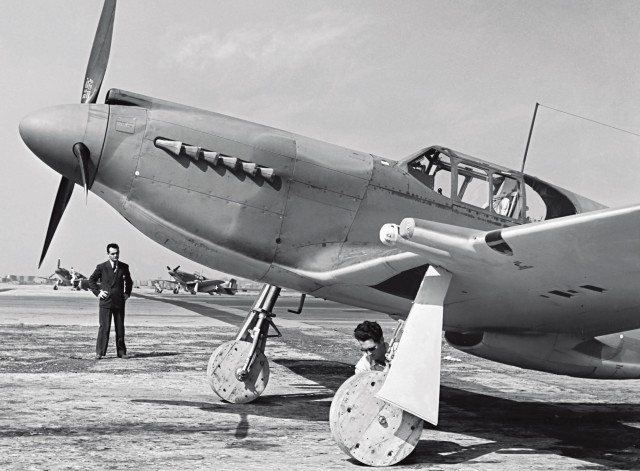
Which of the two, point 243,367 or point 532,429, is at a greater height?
point 243,367

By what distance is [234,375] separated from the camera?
24.8 feet

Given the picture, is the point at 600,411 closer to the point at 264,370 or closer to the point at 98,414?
the point at 264,370

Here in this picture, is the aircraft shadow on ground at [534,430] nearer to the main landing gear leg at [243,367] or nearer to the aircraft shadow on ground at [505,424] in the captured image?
the aircraft shadow on ground at [505,424]

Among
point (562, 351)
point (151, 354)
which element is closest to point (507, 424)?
point (562, 351)

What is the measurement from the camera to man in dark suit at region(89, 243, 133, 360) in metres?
11.6

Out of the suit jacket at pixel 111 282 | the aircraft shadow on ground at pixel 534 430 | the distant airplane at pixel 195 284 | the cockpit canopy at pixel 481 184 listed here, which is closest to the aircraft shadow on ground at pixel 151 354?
the suit jacket at pixel 111 282

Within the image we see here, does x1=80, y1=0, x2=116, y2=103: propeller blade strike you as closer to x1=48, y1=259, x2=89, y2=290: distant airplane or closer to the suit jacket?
the suit jacket

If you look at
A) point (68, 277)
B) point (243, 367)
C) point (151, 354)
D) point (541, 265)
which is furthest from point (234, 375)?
point (68, 277)

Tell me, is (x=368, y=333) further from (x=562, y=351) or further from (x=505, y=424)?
(x=562, y=351)

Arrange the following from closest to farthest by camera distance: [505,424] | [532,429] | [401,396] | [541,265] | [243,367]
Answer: [541,265]
[401,396]
[532,429]
[505,424]
[243,367]

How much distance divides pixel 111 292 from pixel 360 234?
21.0ft

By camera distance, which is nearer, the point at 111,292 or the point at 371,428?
the point at 371,428

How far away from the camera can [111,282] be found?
11.7 m

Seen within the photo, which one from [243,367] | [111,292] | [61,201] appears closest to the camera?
[61,201]
